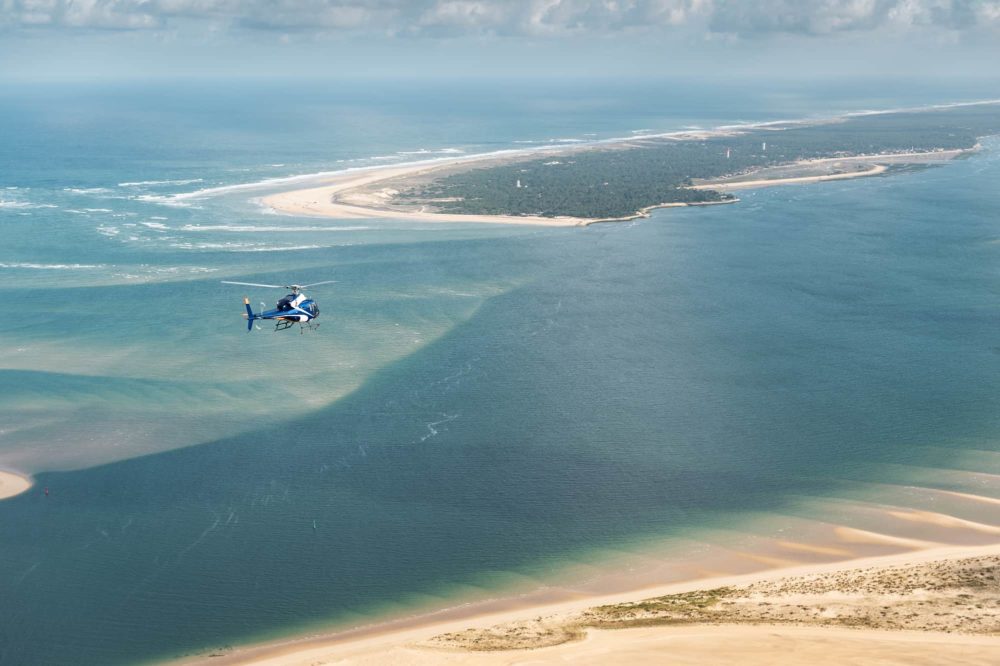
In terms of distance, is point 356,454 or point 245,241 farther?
point 245,241

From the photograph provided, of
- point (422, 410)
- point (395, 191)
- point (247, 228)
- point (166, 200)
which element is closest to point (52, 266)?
point (247, 228)

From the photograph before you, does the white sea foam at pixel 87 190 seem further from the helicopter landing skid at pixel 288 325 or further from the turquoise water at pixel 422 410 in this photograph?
the helicopter landing skid at pixel 288 325

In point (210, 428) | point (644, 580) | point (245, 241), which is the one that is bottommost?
point (644, 580)

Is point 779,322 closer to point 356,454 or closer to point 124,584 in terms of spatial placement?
point 356,454

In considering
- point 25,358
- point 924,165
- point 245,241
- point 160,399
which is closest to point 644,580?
point 160,399

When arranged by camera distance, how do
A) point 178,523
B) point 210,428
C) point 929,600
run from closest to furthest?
point 929,600, point 178,523, point 210,428

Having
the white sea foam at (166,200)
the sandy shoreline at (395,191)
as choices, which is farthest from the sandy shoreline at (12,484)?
the white sea foam at (166,200)

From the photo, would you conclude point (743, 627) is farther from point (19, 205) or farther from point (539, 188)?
point (19, 205)
